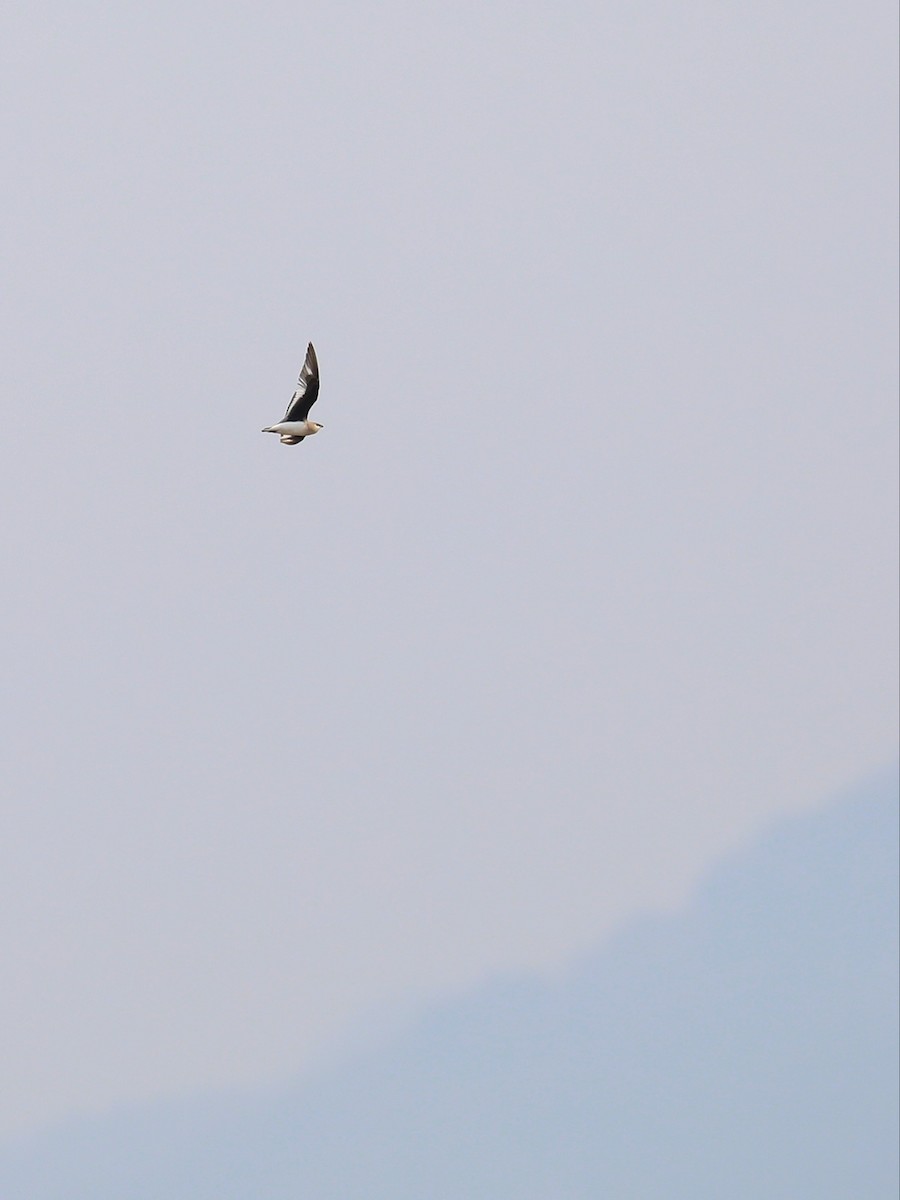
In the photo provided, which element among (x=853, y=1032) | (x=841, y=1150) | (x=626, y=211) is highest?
(x=626, y=211)

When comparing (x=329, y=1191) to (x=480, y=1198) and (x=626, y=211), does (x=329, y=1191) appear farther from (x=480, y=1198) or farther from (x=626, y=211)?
(x=626, y=211)

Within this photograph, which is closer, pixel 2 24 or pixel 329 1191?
pixel 2 24

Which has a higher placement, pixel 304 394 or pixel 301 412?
pixel 304 394

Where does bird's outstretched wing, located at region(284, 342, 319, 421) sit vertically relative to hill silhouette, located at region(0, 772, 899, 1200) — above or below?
above

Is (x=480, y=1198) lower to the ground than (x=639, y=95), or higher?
lower

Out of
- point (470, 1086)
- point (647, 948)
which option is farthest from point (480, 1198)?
point (647, 948)

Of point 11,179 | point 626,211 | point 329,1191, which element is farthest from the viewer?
point 626,211

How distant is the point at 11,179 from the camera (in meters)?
12.9

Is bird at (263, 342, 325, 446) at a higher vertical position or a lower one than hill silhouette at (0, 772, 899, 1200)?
higher

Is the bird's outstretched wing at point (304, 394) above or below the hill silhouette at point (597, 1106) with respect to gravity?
above

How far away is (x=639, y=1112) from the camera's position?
48.9 ft

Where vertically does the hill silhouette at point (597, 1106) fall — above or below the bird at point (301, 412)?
below

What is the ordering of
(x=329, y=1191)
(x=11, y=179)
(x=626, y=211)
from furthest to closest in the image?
(x=626, y=211)
(x=329, y=1191)
(x=11, y=179)

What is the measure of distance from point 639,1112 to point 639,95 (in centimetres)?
868
